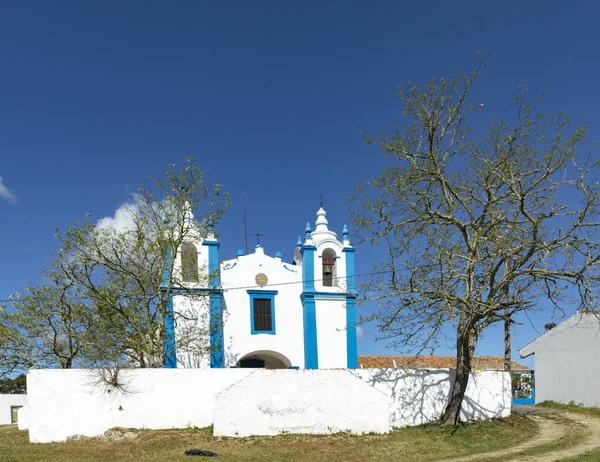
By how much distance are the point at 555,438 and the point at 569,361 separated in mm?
8023

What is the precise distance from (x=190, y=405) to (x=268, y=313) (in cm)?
902

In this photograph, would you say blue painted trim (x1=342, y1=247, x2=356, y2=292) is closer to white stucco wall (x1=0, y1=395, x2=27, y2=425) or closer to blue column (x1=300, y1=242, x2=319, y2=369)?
blue column (x1=300, y1=242, x2=319, y2=369)

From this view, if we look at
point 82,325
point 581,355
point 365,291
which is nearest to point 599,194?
point 365,291

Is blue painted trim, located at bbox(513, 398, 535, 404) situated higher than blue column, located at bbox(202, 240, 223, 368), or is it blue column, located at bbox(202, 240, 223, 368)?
blue column, located at bbox(202, 240, 223, 368)

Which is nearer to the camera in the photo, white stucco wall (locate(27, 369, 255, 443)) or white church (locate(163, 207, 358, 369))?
white stucco wall (locate(27, 369, 255, 443))

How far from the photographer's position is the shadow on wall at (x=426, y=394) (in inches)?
601

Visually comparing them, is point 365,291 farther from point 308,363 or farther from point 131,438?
point 308,363

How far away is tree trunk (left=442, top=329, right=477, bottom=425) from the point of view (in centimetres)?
1477

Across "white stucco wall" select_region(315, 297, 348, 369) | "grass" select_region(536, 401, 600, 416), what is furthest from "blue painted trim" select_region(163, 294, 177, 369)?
"grass" select_region(536, 401, 600, 416)

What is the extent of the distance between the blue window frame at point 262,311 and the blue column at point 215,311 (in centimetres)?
159

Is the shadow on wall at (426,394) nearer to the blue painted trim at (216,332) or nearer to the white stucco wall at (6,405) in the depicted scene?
the blue painted trim at (216,332)

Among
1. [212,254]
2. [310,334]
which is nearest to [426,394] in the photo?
[310,334]

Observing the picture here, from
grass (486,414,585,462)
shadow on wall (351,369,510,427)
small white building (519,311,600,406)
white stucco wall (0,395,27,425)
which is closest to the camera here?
grass (486,414,585,462)

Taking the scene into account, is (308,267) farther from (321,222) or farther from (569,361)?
(569,361)
